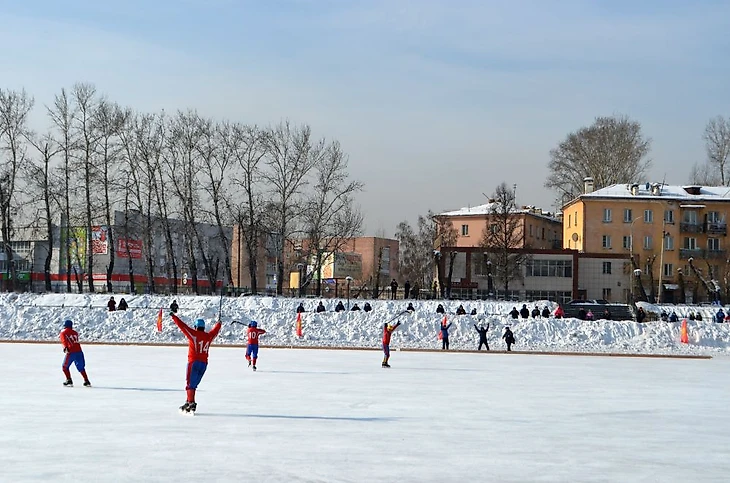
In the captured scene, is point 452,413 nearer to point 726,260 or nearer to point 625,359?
point 625,359

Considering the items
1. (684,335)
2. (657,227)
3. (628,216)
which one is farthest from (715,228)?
(684,335)

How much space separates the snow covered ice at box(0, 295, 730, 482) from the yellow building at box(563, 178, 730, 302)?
42109 millimetres

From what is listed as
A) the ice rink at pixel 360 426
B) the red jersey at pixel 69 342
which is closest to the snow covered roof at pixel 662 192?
the ice rink at pixel 360 426

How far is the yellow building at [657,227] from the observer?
70.6 metres

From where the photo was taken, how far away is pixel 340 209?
52594mm

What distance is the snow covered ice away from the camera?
Answer: 9.68 metres

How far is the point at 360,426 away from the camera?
1300 centimetres

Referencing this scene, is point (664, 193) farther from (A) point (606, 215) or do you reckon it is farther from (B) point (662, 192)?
(A) point (606, 215)

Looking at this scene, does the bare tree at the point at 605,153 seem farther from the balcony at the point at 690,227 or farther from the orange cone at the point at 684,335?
the orange cone at the point at 684,335

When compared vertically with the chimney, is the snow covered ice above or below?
below

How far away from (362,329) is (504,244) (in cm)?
3002

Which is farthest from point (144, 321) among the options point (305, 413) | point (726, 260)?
point (726, 260)

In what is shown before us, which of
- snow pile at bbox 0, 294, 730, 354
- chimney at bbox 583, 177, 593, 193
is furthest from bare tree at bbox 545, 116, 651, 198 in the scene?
snow pile at bbox 0, 294, 730, 354

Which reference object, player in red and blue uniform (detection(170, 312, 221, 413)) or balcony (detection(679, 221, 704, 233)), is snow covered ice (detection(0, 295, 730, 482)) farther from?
balcony (detection(679, 221, 704, 233))
